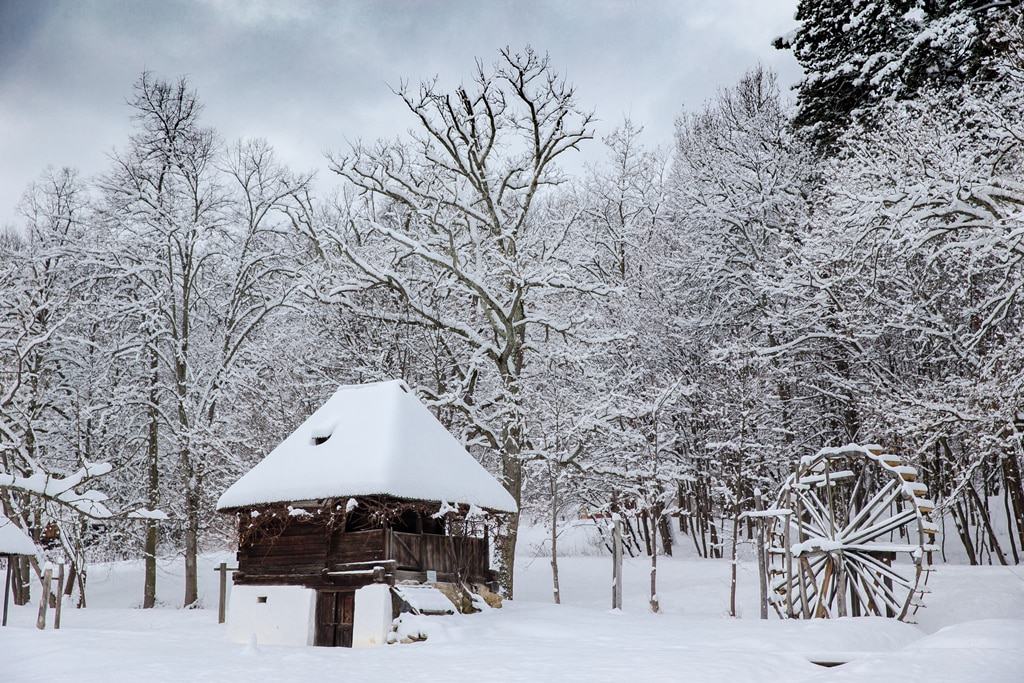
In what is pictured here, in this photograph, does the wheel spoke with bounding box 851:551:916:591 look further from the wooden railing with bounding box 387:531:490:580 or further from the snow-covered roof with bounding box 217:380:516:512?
the wooden railing with bounding box 387:531:490:580

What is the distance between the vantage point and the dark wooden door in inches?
679

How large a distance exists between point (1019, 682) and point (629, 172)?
26495mm

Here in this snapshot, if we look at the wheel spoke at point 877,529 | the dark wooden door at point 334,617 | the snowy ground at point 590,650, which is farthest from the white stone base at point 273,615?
the wheel spoke at point 877,529

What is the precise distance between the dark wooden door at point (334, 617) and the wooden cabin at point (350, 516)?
2 centimetres

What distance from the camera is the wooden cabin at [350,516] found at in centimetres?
1694

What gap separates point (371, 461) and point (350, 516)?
149cm

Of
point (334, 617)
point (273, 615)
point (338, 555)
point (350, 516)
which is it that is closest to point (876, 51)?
point (350, 516)

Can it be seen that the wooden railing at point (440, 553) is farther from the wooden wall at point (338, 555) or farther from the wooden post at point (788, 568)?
the wooden post at point (788, 568)

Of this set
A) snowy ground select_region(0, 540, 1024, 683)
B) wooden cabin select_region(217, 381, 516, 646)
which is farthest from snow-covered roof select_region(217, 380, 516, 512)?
snowy ground select_region(0, 540, 1024, 683)

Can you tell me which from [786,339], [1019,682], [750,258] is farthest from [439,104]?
[1019,682]

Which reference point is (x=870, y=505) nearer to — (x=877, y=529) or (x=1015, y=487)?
(x=877, y=529)

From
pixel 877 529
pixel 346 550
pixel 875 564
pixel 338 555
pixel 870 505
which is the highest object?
pixel 870 505

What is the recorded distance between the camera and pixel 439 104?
24766mm

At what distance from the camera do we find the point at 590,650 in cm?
1364
